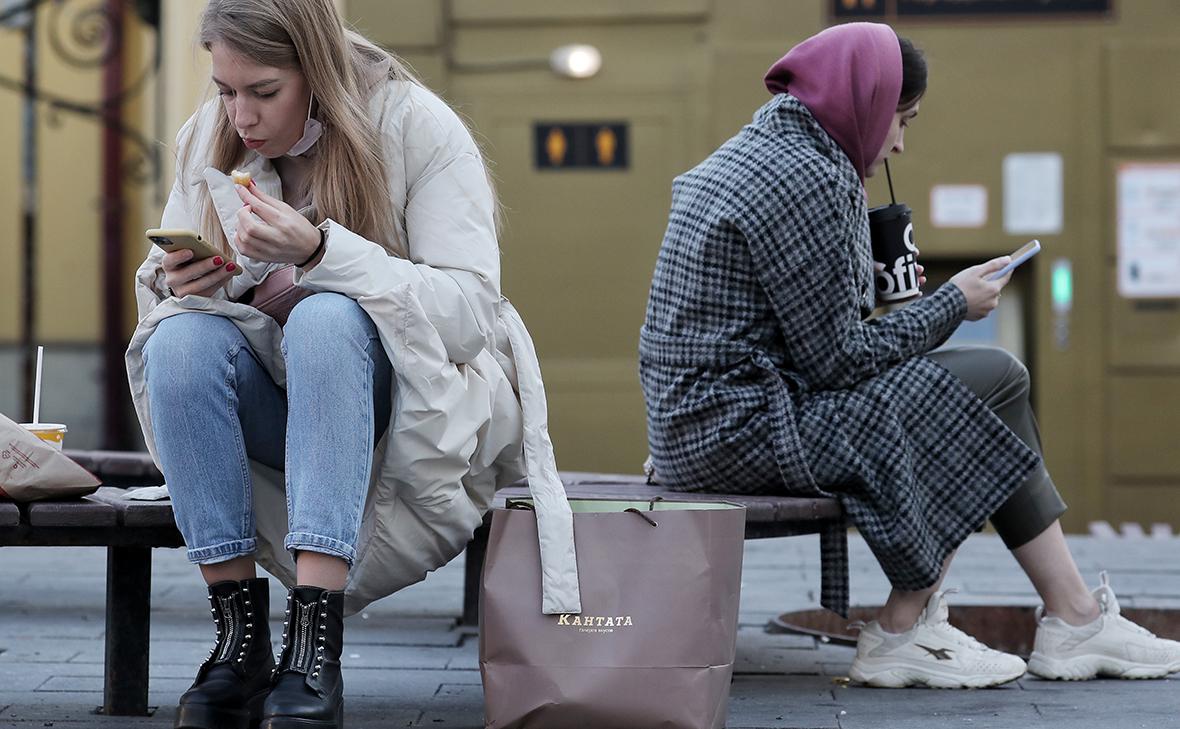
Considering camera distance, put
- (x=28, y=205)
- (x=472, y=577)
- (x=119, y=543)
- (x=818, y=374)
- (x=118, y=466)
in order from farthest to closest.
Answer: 1. (x=28, y=205)
2. (x=472, y=577)
3. (x=118, y=466)
4. (x=818, y=374)
5. (x=119, y=543)

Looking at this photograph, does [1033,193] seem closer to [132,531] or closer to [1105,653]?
[1105,653]

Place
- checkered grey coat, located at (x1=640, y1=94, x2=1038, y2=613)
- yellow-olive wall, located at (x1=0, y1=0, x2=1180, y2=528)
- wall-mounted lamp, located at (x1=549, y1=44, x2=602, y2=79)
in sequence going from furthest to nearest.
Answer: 1. wall-mounted lamp, located at (x1=549, y1=44, x2=602, y2=79)
2. yellow-olive wall, located at (x1=0, y1=0, x2=1180, y2=528)
3. checkered grey coat, located at (x1=640, y1=94, x2=1038, y2=613)

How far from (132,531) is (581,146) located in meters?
4.45

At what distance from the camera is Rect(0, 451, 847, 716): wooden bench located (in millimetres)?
2836

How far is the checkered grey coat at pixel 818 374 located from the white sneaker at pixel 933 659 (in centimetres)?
15

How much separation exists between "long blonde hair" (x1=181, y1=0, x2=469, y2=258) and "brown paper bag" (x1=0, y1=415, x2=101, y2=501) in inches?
18.5

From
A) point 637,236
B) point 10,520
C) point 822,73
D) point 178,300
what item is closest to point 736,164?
point 822,73

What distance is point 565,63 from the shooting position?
277 inches

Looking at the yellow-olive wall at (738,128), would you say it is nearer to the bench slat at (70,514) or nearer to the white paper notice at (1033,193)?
the white paper notice at (1033,193)

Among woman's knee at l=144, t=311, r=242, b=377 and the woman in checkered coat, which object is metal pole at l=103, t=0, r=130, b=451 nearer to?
the woman in checkered coat

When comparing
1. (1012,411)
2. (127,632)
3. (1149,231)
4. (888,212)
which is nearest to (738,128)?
(1149,231)

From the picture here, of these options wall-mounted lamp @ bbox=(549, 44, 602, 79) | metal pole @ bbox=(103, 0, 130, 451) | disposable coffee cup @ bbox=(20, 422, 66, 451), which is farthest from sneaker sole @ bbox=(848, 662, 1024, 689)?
metal pole @ bbox=(103, 0, 130, 451)

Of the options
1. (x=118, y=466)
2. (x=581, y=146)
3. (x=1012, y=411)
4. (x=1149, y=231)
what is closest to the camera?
(x=1012, y=411)

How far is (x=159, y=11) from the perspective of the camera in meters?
7.77
